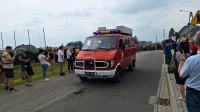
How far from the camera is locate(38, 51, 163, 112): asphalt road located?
925 cm

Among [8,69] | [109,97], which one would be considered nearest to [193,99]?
[109,97]

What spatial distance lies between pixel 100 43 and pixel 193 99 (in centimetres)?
1094

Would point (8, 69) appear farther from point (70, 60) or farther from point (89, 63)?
point (70, 60)

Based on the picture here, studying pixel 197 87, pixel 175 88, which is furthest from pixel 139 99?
pixel 197 87

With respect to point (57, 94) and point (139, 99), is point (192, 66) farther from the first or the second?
point (57, 94)

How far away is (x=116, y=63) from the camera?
14.2m

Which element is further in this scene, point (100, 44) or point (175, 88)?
point (100, 44)

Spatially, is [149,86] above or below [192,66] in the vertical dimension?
below

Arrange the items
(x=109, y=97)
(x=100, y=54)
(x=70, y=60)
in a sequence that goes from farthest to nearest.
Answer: (x=70, y=60), (x=100, y=54), (x=109, y=97)

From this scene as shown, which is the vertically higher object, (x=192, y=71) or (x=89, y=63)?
(x=192, y=71)

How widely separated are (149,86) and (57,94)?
12.8 feet

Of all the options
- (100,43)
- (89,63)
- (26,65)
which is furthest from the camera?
(100,43)

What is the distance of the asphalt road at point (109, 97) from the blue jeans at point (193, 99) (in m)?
4.60

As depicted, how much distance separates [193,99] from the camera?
14.4 feet
